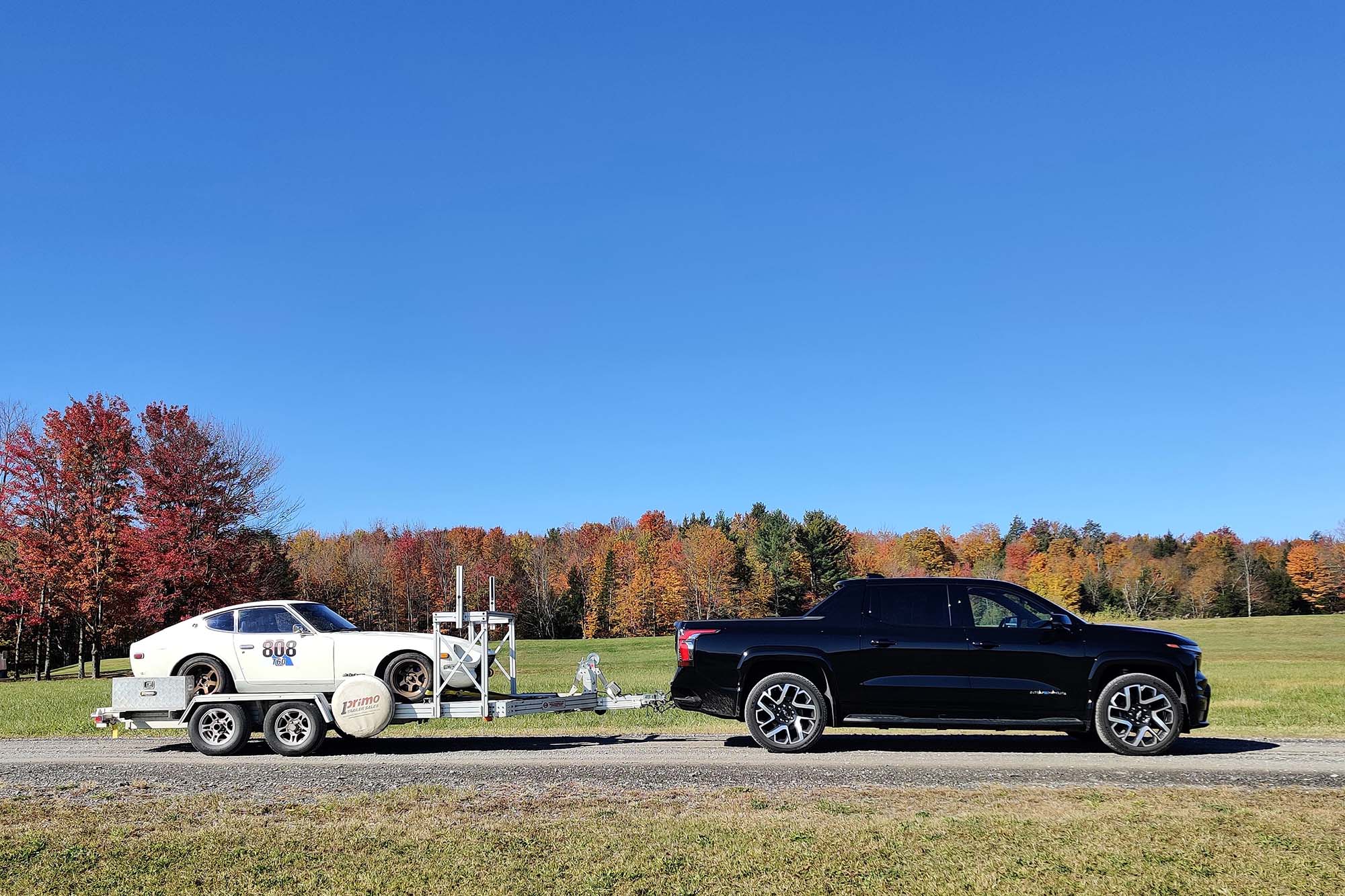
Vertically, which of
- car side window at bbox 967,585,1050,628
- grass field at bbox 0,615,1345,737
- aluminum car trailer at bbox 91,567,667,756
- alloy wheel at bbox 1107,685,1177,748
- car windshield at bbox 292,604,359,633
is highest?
car windshield at bbox 292,604,359,633

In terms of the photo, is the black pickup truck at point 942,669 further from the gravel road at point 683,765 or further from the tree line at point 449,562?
the tree line at point 449,562

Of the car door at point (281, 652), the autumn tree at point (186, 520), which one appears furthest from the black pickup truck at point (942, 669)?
the autumn tree at point (186, 520)

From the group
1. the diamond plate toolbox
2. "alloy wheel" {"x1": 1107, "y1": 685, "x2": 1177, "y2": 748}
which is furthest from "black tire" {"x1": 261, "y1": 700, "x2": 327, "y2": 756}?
"alloy wheel" {"x1": 1107, "y1": 685, "x2": 1177, "y2": 748}

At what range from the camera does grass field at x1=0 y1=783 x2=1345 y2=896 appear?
6.14 metres

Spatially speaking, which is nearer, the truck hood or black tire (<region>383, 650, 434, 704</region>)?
the truck hood

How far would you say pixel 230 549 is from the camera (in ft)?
126

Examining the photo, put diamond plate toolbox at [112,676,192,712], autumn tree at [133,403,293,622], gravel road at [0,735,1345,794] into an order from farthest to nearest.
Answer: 1. autumn tree at [133,403,293,622]
2. diamond plate toolbox at [112,676,192,712]
3. gravel road at [0,735,1345,794]

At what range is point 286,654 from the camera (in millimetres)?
12859

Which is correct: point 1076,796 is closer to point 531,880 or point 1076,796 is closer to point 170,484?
point 531,880

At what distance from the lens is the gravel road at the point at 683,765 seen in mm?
9752

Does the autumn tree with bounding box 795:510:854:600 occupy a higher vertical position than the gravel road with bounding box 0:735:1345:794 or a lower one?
higher

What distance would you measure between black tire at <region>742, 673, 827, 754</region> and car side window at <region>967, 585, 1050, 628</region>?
6.87 ft

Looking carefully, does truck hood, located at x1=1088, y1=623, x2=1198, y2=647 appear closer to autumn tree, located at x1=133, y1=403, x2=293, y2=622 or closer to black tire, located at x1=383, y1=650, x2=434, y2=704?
black tire, located at x1=383, y1=650, x2=434, y2=704

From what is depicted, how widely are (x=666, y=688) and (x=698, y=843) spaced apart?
19292mm
